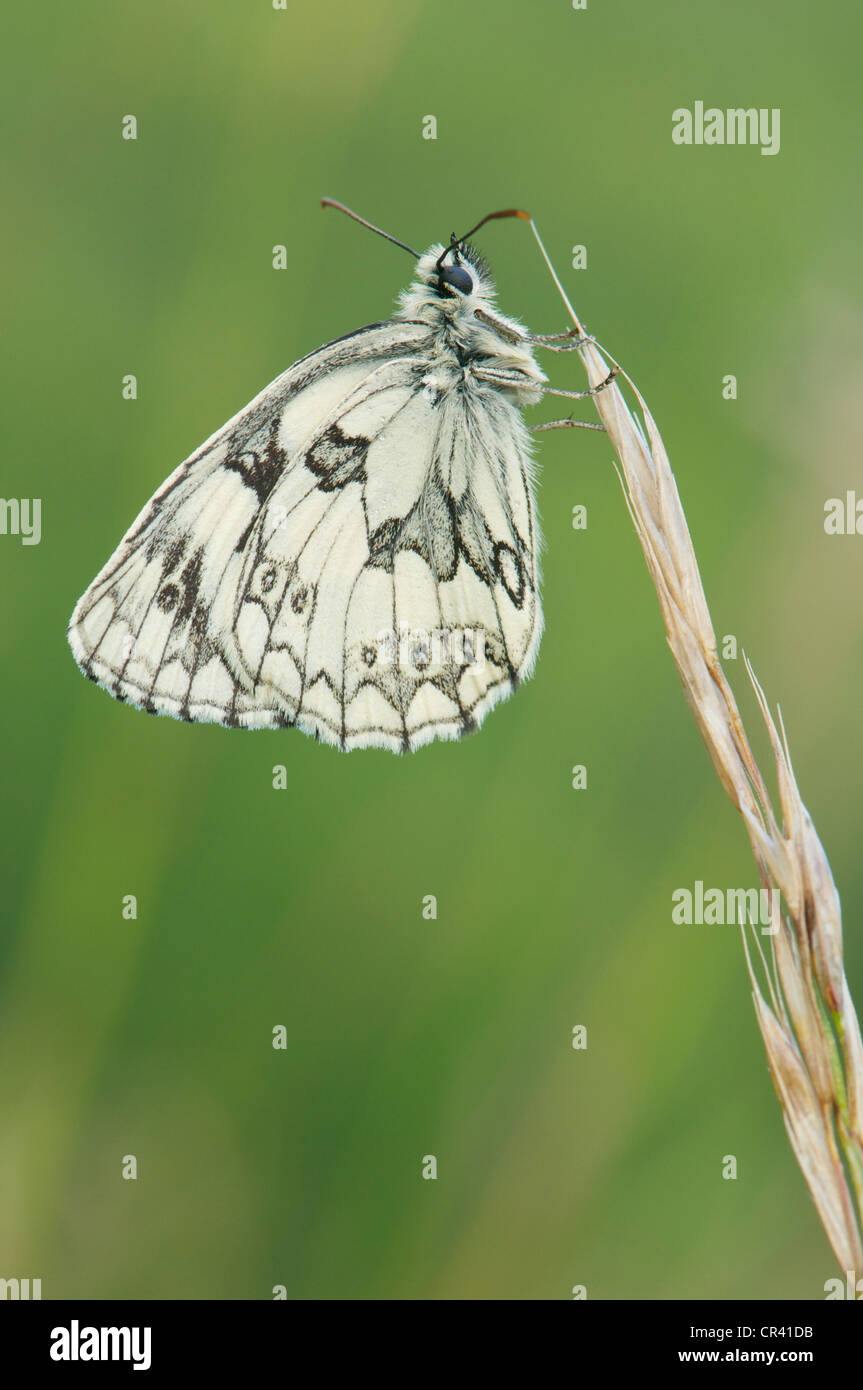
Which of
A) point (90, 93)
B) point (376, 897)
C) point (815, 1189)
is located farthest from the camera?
point (90, 93)

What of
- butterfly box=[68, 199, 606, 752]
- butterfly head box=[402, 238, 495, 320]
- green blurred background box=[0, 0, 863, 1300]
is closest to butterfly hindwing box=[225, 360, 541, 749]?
butterfly box=[68, 199, 606, 752]

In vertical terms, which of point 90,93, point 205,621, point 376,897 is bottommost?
point 376,897

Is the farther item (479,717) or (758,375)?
(758,375)

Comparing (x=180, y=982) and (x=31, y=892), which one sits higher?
(x=31, y=892)

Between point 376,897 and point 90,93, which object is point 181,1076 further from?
point 90,93

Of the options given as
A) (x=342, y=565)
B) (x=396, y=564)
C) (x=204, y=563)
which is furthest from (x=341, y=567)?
(x=204, y=563)

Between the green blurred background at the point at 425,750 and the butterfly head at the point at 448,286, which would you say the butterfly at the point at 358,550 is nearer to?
the butterfly head at the point at 448,286

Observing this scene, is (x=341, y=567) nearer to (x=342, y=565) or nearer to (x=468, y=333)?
(x=342, y=565)

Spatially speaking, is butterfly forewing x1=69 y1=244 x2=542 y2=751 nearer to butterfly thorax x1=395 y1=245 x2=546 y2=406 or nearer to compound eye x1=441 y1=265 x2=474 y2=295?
butterfly thorax x1=395 y1=245 x2=546 y2=406
